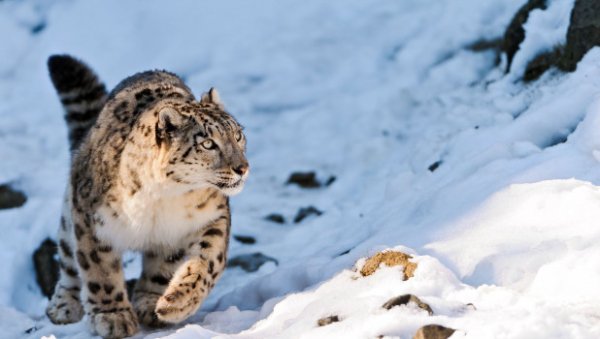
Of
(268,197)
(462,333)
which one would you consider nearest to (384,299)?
(462,333)

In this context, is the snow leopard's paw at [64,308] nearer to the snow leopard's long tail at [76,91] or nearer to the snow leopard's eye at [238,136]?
the snow leopard's long tail at [76,91]

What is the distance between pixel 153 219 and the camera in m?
5.13

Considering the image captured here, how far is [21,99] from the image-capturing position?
10500mm

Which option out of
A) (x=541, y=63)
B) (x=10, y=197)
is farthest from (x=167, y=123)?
(x=10, y=197)

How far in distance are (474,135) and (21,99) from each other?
5.45m

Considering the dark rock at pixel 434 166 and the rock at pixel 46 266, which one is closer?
the dark rock at pixel 434 166

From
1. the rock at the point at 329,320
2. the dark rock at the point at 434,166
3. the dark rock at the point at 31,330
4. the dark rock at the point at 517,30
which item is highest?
the dark rock at the point at 517,30

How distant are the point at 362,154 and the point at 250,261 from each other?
→ 1.95 meters

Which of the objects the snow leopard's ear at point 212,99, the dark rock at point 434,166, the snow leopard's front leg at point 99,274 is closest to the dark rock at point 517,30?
the dark rock at point 434,166

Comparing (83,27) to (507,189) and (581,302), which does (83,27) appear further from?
(581,302)

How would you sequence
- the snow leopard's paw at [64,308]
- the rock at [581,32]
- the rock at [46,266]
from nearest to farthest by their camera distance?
the snow leopard's paw at [64,308] < the rock at [581,32] < the rock at [46,266]

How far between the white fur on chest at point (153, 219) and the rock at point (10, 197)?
344 centimetres

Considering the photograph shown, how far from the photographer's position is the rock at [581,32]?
7.03 m

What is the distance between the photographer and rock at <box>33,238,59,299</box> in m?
7.49
